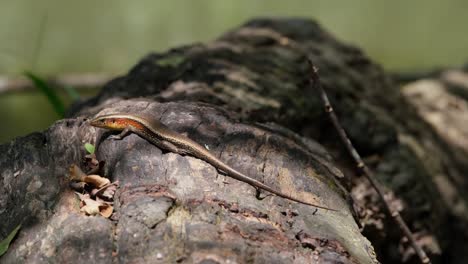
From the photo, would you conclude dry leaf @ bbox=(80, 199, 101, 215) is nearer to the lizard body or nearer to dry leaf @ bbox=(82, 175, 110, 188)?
dry leaf @ bbox=(82, 175, 110, 188)

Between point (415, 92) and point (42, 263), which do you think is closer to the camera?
point (42, 263)

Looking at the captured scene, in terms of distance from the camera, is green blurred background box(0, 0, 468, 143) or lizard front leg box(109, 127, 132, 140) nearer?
lizard front leg box(109, 127, 132, 140)

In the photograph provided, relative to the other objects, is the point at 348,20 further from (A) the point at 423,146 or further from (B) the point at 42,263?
(B) the point at 42,263

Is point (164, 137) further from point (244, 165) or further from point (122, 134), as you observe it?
point (244, 165)

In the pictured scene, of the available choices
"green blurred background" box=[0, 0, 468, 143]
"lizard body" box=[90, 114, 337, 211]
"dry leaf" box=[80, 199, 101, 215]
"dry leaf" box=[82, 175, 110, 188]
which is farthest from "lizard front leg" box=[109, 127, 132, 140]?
"green blurred background" box=[0, 0, 468, 143]

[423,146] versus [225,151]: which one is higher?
[225,151]

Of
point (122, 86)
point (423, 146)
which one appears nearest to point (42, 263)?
point (122, 86)
